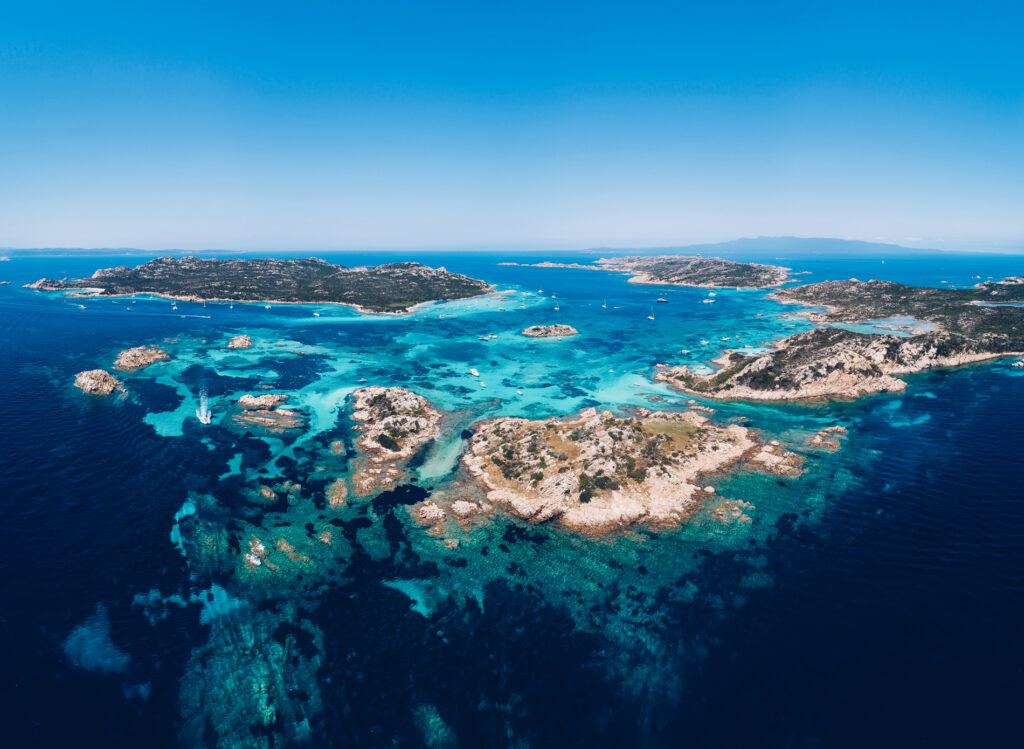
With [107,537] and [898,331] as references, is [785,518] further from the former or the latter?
[898,331]

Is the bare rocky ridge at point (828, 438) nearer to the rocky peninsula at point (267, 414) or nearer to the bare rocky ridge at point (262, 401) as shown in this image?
the rocky peninsula at point (267, 414)

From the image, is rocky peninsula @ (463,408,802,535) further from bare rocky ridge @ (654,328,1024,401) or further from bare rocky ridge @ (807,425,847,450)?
bare rocky ridge @ (654,328,1024,401)

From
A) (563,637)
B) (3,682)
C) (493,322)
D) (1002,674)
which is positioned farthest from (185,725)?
(493,322)

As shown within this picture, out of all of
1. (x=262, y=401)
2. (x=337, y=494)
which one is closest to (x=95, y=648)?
(x=337, y=494)

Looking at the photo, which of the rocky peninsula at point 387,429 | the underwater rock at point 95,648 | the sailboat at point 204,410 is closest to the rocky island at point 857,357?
the rocky peninsula at point 387,429

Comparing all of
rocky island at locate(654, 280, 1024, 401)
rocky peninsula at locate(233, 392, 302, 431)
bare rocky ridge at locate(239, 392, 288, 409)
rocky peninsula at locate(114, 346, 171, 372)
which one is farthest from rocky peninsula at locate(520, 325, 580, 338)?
rocky peninsula at locate(114, 346, 171, 372)
